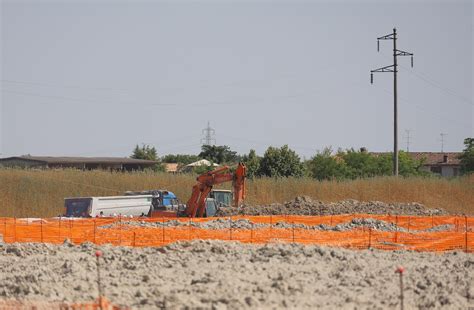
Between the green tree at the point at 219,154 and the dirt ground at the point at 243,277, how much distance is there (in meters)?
70.6

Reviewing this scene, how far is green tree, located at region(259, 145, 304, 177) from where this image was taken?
61.2 meters

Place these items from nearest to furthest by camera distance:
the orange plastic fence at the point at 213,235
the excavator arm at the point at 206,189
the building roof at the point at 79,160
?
1. the orange plastic fence at the point at 213,235
2. the excavator arm at the point at 206,189
3. the building roof at the point at 79,160

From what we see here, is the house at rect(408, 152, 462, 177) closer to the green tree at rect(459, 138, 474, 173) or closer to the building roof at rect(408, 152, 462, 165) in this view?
the building roof at rect(408, 152, 462, 165)

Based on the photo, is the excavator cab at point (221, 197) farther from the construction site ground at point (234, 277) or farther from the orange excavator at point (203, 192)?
the construction site ground at point (234, 277)

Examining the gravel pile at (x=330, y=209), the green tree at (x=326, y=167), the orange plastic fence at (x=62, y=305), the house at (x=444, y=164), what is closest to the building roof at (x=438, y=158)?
the house at (x=444, y=164)

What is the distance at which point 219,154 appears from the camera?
92.2 meters

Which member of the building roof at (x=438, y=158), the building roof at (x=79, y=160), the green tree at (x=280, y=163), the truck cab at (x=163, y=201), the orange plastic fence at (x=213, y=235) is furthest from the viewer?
the building roof at (x=438, y=158)

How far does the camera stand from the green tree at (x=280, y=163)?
61.2 m

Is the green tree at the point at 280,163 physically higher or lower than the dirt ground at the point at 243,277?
higher

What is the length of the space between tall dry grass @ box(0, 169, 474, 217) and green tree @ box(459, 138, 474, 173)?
26919 mm

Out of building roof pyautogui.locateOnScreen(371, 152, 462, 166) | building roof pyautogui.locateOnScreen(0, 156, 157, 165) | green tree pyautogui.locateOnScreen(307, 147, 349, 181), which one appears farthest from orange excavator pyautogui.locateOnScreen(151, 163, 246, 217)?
building roof pyautogui.locateOnScreen(371, 152, 462, 166)

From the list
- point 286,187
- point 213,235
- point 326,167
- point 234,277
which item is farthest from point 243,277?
point 326,167

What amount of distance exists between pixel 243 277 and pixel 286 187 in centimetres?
3400

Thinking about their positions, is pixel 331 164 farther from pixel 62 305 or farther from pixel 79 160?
pixel 62 305
